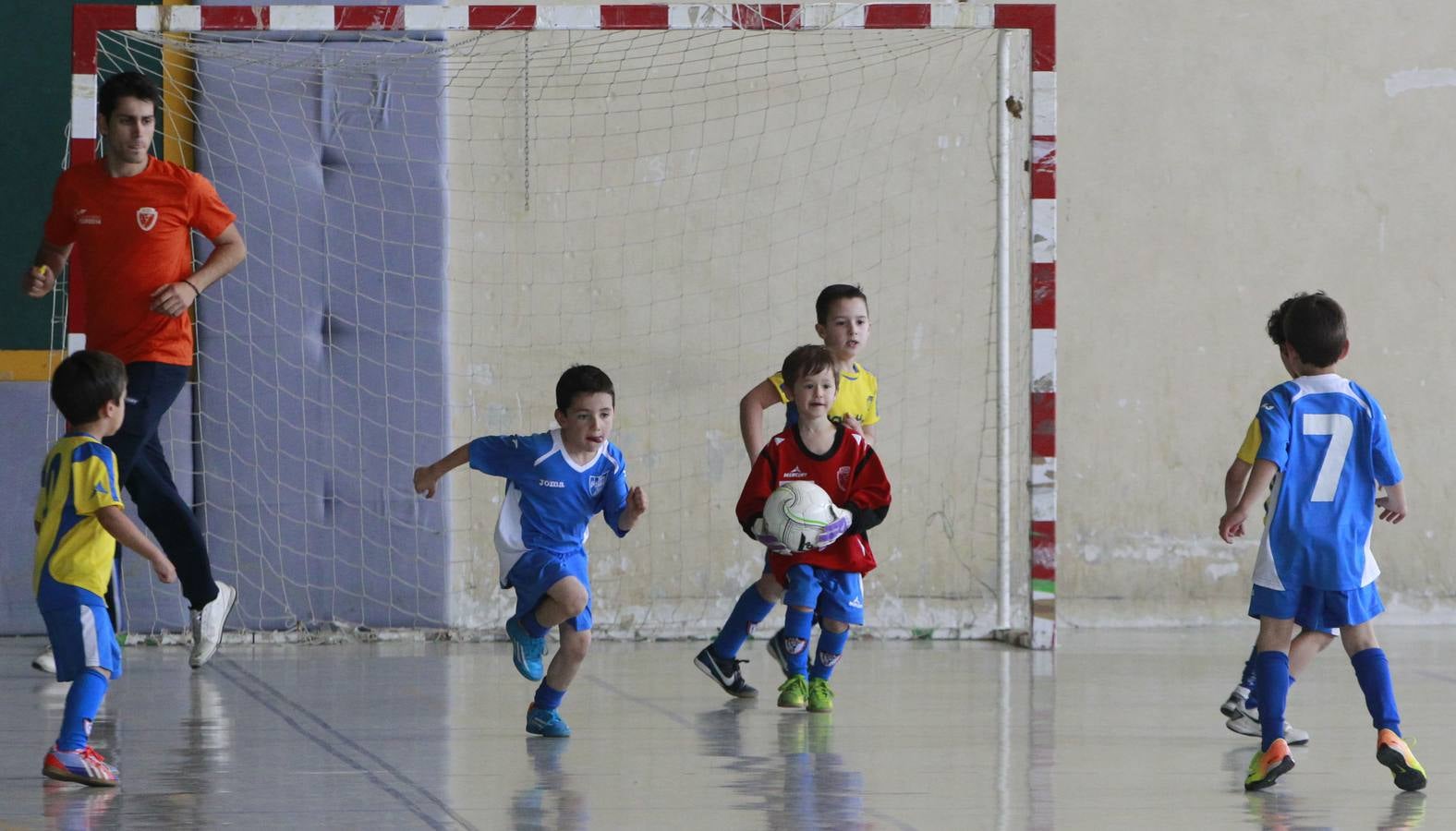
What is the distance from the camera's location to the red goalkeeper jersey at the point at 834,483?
4.93 metres

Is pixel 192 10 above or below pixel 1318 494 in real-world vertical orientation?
above

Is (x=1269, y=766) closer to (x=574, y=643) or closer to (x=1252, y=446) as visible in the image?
(x=1252, y=446)

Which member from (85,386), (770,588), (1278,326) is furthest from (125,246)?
(1278,326)

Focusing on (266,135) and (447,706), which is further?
(266,135)

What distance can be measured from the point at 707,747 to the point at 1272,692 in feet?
4.49

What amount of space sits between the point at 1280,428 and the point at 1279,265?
3953 mm

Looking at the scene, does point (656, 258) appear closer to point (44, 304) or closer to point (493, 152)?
point (493, 152)

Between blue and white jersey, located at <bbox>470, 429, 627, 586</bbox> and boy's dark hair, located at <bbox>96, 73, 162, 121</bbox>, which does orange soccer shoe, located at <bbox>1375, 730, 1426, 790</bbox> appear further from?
boy's dark hair, located at <bbox>96, 73, 162, 121</bbox>

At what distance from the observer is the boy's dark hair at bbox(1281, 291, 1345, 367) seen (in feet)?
12.8

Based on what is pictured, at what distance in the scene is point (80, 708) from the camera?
370 cm

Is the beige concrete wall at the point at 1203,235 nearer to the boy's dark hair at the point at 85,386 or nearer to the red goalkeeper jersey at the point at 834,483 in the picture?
the red goalkeeper jersey at the point at 834,483

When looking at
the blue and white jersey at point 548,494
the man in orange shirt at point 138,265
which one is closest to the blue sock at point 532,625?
the blue and white jersey at point 548,494

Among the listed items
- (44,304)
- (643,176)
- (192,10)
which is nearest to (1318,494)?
(643,176)

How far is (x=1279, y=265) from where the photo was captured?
7594mm
